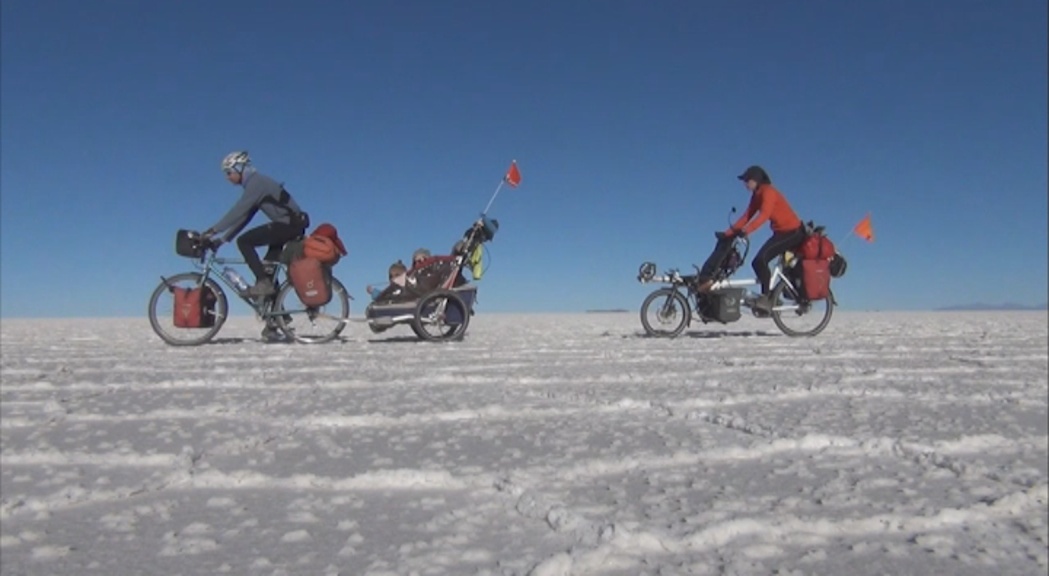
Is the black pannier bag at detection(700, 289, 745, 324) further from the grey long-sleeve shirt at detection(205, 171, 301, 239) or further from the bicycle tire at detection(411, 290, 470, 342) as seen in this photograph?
the grey long-sleeve shirt at detection(205, 171, 301, 239)

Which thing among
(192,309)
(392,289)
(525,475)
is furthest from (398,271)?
(525,475)

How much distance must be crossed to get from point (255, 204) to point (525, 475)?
4376 mm

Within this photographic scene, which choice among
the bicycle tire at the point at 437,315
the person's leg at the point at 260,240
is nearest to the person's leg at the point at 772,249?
the bicycle tire at the point at 437,315

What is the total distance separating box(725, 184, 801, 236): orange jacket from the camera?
18.9 ft

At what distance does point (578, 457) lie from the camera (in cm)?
169

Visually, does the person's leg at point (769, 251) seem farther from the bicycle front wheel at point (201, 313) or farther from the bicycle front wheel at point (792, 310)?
the bicycle front wheel at point (201, 313)

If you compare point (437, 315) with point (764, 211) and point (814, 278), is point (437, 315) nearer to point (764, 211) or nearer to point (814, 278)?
point (764, 211)

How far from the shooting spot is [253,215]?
5.41 m

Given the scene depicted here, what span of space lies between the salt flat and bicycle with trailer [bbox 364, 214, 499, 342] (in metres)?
2.76

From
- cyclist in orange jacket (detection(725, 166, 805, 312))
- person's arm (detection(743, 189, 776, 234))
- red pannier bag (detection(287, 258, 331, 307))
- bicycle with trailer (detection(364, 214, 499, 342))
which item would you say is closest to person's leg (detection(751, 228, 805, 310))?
cyclist in orange jacket (detection(725, 166, 805, 312))

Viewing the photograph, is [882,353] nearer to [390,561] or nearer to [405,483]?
[405,483]

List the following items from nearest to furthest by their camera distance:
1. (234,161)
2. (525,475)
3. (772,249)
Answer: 1. (525,475)
2. (234,161)
3. (772,249)

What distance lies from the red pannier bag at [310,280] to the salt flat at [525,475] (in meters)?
2.45

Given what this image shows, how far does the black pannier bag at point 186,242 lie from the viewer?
549 cm
